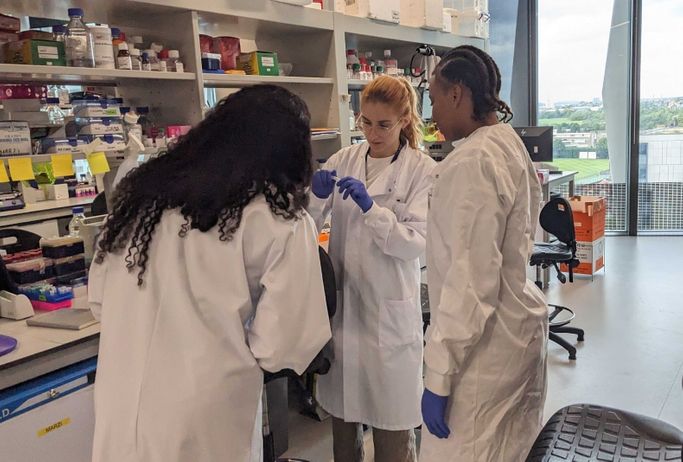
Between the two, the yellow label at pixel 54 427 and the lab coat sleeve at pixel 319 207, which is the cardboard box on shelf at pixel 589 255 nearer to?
the lab coat sleeve at pixel 319 207

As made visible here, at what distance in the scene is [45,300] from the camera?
1.82 metres

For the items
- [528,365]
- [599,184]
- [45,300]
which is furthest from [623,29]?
[45,300]

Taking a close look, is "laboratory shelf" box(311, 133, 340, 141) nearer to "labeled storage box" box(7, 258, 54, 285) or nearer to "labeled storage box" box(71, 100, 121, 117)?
"labeled storage box" box(71, 100, 121, 117)

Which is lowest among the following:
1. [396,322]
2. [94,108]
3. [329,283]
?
[396,322]

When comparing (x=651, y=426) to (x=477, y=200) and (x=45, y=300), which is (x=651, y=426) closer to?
(x=477, y=200)

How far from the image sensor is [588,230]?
177 inches

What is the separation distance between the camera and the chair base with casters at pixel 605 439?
1.15 m

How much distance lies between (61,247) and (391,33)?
2049mm

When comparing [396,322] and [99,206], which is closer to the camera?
[396,322]

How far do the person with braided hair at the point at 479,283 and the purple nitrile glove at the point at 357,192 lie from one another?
15.8 inches

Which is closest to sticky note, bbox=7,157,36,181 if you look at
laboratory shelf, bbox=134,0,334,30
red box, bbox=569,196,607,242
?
laboratory shelf, bbox=134,0,334,30

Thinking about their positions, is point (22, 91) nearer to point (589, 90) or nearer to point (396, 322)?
point (396, 322)

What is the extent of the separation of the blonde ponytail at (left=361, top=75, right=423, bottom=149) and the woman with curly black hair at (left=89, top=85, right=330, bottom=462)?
60 centimetres

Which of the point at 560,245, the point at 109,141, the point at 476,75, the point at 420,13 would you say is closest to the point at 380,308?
the point at 476,75
